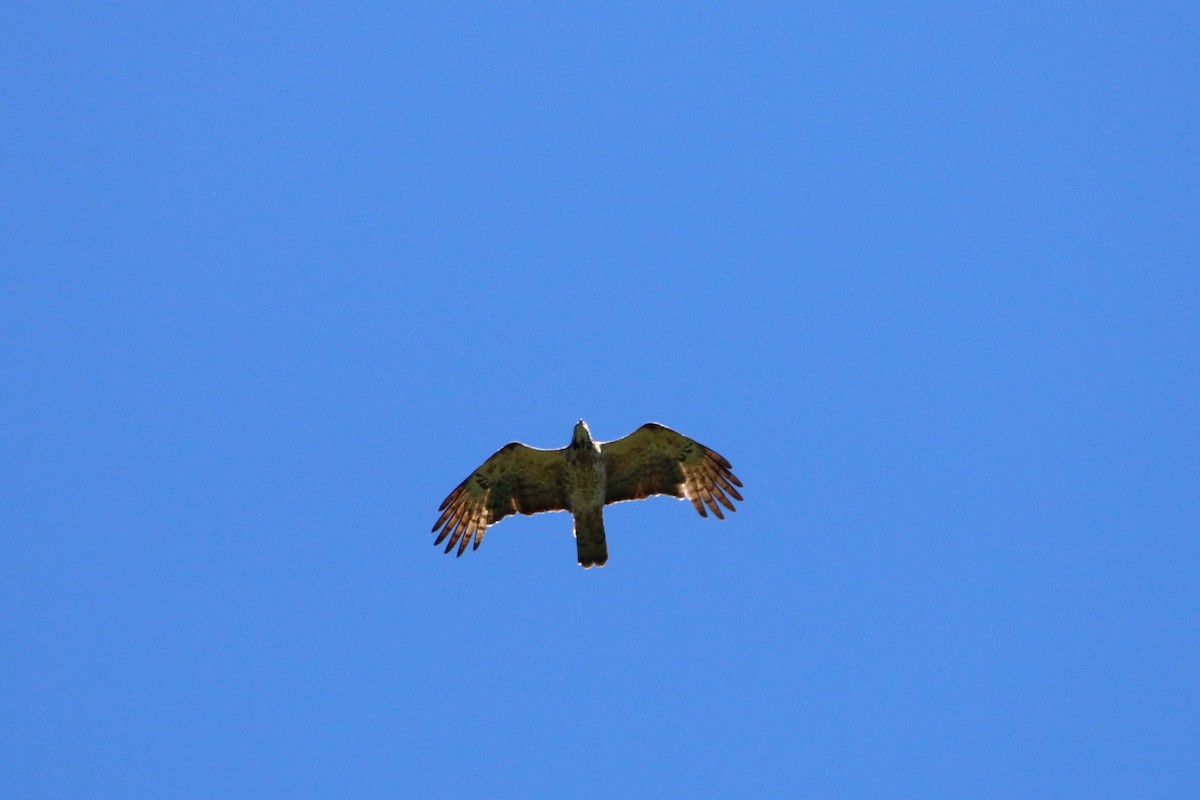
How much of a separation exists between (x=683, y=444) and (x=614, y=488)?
1337 mm

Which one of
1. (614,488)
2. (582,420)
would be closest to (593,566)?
(614,488)

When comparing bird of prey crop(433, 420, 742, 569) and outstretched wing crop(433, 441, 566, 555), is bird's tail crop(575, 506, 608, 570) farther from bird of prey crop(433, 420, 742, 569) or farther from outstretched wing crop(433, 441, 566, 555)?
outstretched wing crop(433, 441, 566, 555)

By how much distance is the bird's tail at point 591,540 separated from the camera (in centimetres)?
1697

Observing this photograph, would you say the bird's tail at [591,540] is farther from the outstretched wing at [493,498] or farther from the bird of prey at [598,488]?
the outstretched wing at [493,498]

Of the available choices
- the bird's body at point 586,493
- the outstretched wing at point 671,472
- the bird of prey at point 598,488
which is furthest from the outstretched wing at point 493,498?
the outstretched wing at point 671,472

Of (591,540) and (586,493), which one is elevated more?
(586,493)

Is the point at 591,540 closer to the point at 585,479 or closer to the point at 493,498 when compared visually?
the point at 585,479

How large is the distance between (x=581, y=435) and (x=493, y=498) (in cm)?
220

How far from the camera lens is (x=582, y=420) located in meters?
16.4

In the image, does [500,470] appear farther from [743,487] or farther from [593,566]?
[743,487]

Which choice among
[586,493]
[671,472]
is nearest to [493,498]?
[586,493]

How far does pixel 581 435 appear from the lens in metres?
16.2

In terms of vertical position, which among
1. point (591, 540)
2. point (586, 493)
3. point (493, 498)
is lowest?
point (591, 540)

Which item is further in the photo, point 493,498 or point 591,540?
point 493,498
